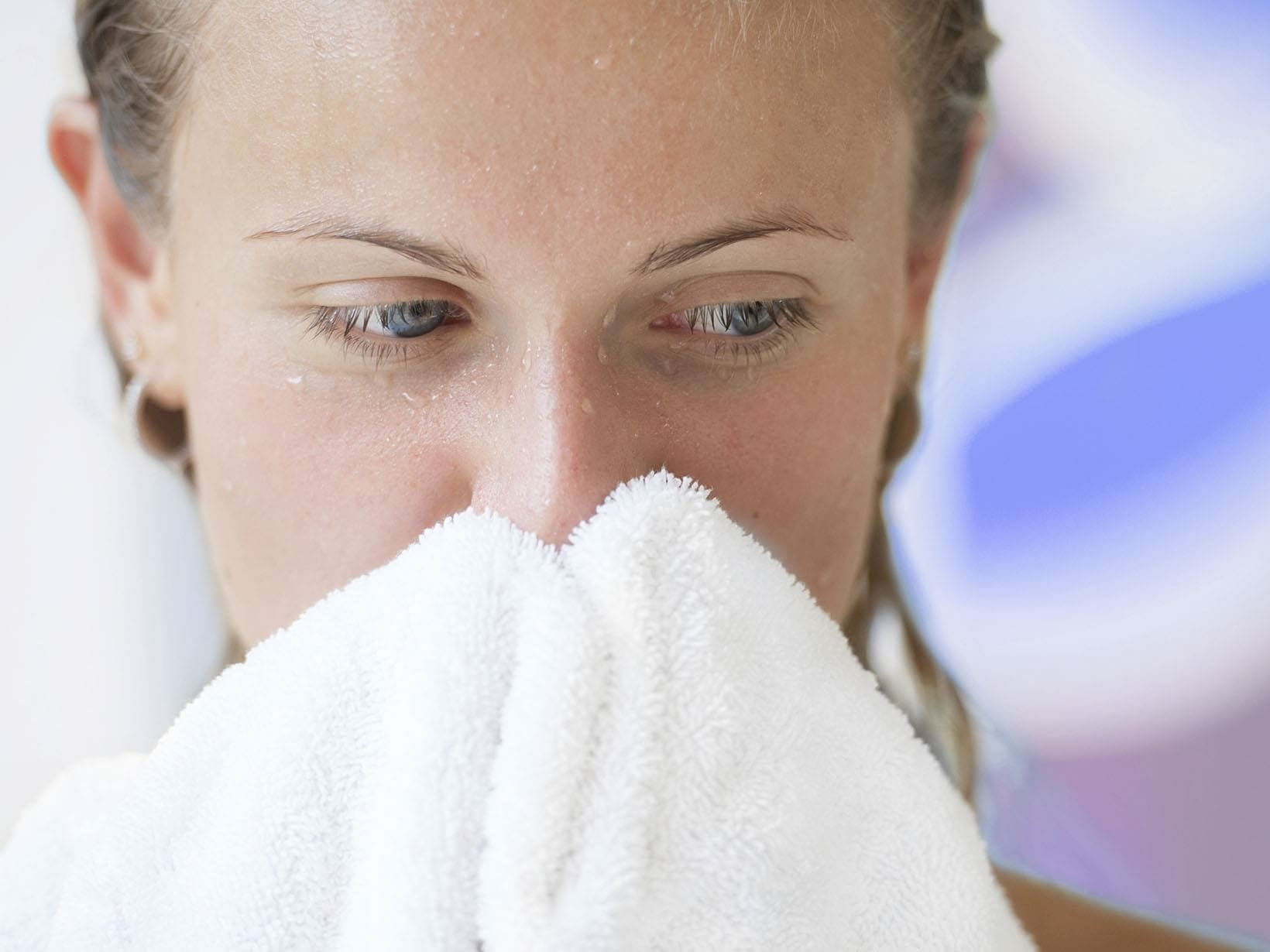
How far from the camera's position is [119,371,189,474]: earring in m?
1.13

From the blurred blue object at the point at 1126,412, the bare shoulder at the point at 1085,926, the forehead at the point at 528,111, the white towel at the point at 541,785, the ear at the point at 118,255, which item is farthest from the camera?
the blurred blue object at the point at 1126,412

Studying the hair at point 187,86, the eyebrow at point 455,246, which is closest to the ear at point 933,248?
the hair at point 187,86

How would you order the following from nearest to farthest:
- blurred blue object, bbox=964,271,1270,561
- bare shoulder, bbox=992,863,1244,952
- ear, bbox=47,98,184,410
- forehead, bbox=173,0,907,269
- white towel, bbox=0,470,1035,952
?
white towel, bbox=0,470,1035,952 → forehead, bbox=173,0,907,269 → ear, bbox=47,98,184,410 → bare shoulder, bbox=992,863,1244,952 → blurred blue object, bbox=964,271,1270,561

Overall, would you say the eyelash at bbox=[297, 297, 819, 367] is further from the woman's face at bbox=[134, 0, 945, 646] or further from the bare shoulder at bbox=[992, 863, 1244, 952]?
the bare shoulder at bbox=[992, 863, 1244, 952]

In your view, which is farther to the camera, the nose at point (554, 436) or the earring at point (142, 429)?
the earring at point (142, 429)

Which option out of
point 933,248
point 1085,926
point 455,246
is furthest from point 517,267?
point 1085,926

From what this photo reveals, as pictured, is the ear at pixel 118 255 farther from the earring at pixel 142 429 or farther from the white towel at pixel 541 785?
the white towel at pixel 541 785

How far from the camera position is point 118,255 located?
109 centimetres

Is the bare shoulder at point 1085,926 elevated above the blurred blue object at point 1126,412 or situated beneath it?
situated beneath

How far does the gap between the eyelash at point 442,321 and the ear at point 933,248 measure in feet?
0.72

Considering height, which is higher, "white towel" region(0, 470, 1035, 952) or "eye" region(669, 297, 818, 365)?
"eye" region(669, 297, 818, 365)

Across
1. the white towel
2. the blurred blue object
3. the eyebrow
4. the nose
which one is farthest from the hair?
the blurred blue object

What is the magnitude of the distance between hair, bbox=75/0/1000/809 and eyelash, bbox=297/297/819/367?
7.3 inches

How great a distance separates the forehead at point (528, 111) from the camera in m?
0.77
